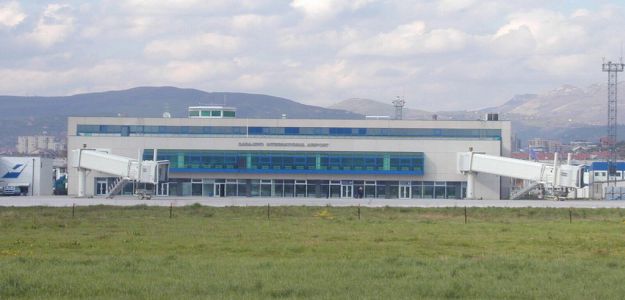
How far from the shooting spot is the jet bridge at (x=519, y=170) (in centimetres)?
9288

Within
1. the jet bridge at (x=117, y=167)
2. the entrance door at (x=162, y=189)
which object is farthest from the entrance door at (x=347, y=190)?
the jet bridge at (x=117, y=167)

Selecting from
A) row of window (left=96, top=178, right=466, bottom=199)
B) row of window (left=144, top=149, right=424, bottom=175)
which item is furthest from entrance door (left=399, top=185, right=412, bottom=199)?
row of window (left=144, top=149, right=424, bottom=175)

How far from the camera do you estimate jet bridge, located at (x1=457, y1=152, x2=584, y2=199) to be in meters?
92.9

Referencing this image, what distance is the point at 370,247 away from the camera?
3541cm

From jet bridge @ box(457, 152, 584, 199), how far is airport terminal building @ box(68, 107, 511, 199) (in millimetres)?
2774

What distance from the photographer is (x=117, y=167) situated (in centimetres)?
9556

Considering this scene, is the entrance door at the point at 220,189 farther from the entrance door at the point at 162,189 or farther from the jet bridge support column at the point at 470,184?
the jet bridge support column at the point at 470,184

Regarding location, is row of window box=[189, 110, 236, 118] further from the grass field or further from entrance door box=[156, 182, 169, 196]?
the grass field

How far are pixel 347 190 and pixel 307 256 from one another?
237 feet

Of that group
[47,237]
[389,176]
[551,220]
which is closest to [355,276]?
[47,237]

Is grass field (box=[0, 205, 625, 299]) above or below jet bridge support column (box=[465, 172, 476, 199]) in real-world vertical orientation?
below

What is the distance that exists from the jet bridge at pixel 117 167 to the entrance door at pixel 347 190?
59.9 feet

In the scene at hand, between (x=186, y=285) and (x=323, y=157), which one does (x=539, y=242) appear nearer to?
(x=186, y=285)

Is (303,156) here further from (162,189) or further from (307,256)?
(307,256)
